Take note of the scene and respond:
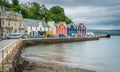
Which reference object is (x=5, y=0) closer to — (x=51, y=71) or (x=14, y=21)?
(x=14, y=21)

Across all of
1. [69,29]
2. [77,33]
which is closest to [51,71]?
[69,29]

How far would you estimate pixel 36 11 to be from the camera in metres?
122

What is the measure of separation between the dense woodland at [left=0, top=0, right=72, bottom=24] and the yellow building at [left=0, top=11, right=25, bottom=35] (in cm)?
2359

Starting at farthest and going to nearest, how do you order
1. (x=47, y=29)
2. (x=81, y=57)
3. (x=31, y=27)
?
(x=47, y=29)
(x=31, y=27)
(x=81, y=57)

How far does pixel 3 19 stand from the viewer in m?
67.4

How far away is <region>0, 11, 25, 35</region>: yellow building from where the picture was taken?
67500mm

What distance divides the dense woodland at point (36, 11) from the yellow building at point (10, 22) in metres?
23.6

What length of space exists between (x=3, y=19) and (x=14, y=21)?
20.4 feet

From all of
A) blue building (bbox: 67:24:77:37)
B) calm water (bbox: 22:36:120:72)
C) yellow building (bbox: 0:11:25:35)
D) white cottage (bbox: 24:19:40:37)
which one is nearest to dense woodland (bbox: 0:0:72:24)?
blue building (bbox: 67:24:77:37)

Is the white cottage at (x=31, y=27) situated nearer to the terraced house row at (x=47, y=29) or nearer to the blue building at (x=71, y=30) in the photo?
the terraced house row at (x=47, y=29)

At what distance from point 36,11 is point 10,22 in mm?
51584

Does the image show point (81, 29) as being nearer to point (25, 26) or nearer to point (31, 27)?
point (31, 27)

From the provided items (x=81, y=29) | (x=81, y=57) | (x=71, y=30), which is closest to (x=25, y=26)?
(x=71, y=30)

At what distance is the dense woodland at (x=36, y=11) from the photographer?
102 m
